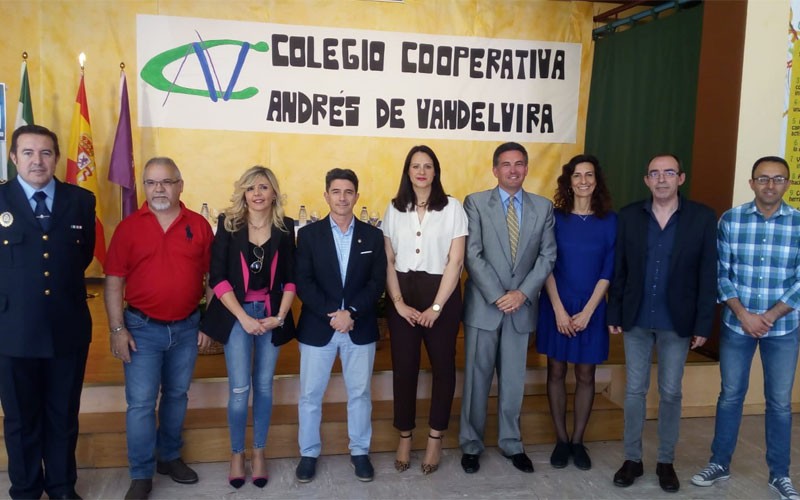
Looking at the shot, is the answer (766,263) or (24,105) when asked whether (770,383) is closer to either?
(766,263)

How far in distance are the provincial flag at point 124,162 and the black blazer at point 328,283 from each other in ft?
9.46

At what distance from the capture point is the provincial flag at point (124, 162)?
5.14 meters

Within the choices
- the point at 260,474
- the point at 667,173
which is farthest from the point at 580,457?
the point at 260,474

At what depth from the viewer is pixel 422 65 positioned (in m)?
5.89

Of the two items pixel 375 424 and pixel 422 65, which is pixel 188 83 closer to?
pixel 422 65

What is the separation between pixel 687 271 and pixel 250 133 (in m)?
4.05

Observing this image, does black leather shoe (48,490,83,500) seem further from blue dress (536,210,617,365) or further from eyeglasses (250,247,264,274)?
blue dress (536,210,617,365)

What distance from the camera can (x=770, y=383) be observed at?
296cm

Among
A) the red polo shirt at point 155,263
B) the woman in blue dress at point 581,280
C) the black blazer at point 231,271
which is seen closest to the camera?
the red polo shirt at point 155,263

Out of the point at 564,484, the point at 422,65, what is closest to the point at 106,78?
Result: the point at 422,65

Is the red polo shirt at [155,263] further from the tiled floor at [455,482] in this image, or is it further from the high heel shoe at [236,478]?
the tiled floor at [455,482]

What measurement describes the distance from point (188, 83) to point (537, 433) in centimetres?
418

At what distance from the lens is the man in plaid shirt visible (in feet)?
9.43

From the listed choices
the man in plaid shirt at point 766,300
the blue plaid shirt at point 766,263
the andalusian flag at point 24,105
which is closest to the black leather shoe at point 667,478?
the man in plaid shirt at point 766,300
